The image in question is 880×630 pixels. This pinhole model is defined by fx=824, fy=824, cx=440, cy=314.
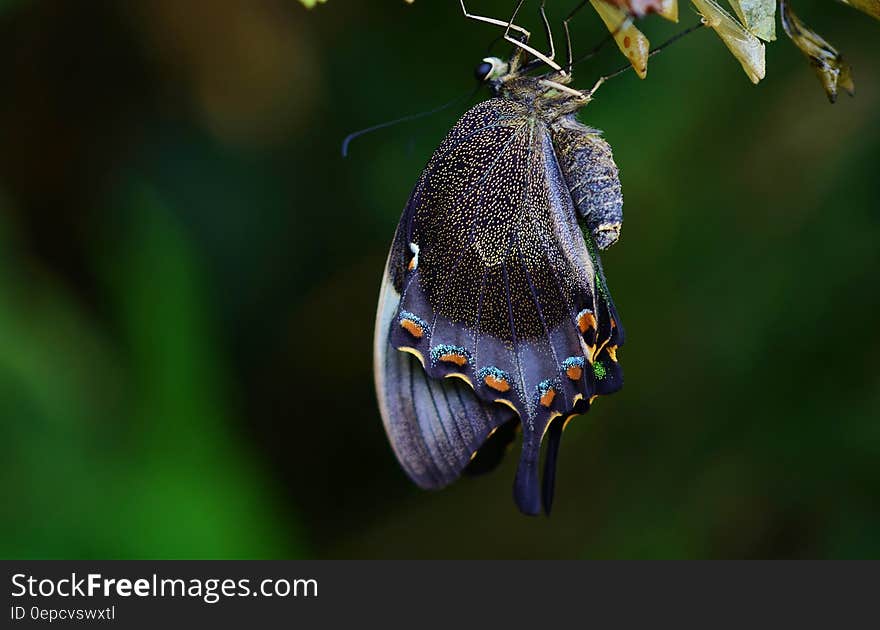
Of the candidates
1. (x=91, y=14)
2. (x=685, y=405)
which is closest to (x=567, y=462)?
(x=685, y=405)

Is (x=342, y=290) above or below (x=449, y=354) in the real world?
below

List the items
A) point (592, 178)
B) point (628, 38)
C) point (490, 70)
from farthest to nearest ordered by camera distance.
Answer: point (490, 70)
point (592, 178)
point (628, 38)

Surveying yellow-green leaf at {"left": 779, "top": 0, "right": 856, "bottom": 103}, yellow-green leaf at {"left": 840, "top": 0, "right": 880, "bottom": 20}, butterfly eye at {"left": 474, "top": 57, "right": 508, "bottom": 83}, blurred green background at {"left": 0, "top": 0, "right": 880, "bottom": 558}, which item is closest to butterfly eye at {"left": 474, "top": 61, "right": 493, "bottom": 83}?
butterfly eye at {"left": 474, "top": 57, "right": 508, "bottom": 83}

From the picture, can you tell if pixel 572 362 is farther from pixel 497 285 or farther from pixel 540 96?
pixel 540 96

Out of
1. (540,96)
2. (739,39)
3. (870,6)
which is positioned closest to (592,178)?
(540,96)

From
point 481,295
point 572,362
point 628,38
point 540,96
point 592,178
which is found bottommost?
point 572,362

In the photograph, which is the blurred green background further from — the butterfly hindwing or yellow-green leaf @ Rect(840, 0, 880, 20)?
yellow-green leaf @ Rect(840, 0, 880, 20)

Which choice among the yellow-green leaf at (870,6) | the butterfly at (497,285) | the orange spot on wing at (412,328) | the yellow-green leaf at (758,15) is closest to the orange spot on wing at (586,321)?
the butterfly at (497,285)
